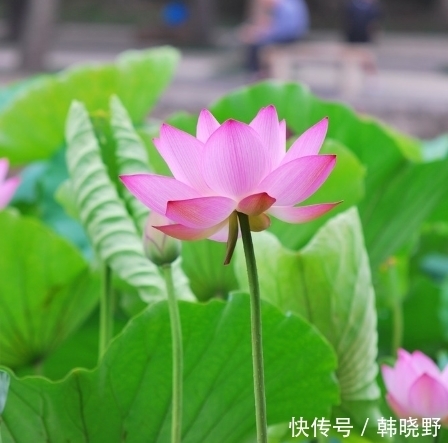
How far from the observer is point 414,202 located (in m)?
0.63

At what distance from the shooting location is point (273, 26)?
674cm

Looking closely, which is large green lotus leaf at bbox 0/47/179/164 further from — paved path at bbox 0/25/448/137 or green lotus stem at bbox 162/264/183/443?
paved path at bbox 0/25/448/137

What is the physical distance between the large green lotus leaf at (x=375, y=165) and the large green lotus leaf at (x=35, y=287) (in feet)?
0.46

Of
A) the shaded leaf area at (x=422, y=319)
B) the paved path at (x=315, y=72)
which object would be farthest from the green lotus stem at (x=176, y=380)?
the paved path at (x=315, y=72)

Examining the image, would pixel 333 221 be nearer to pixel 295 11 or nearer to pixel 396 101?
pixel 396 101

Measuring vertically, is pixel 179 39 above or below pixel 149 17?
below

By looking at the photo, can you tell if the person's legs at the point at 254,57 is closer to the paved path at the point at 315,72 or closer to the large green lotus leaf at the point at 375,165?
the paved path at the point at 315,72

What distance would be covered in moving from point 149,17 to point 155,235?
15.2m

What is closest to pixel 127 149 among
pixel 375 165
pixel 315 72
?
pixel 375 165

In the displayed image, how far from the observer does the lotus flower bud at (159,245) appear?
37 cm

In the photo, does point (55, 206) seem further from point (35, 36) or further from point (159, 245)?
point (35, 36)

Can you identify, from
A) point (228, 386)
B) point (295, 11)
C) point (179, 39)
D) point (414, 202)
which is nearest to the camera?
point (228, 386)

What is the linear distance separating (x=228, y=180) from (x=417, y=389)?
6.4 inches

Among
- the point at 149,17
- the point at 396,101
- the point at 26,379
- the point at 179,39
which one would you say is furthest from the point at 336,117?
the point at 149,17
